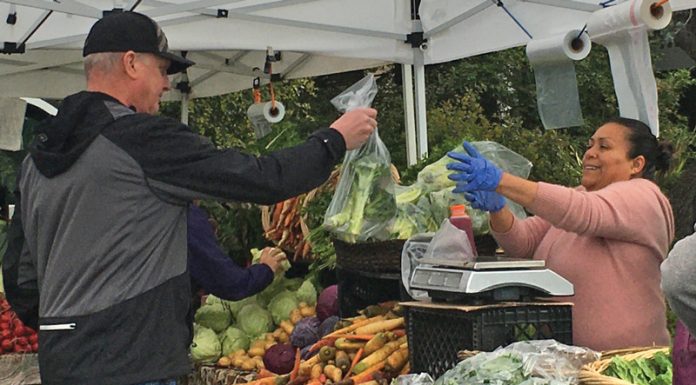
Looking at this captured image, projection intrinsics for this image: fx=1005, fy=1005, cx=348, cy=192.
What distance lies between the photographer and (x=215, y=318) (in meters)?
5.83

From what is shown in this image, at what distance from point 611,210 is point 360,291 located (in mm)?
1646

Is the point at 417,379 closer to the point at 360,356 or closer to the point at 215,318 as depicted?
the point at 360,356

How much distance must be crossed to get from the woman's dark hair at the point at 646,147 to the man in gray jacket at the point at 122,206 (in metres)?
1.27

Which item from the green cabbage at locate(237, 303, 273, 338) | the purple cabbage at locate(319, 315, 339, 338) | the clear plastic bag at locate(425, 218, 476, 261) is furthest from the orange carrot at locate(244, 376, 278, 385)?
the clear plastic bag at locate(425, 218, 476, 261)

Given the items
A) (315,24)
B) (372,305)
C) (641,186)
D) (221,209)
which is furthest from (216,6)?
(641,186)

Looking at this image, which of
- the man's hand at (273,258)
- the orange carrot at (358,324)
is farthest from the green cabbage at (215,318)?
the orange carrot at (358,324)

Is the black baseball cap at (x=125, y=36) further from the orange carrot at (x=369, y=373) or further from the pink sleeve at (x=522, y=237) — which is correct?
the orange carrot at (x=369, y=373)

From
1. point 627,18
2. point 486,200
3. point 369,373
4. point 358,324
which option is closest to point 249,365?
point 358,324

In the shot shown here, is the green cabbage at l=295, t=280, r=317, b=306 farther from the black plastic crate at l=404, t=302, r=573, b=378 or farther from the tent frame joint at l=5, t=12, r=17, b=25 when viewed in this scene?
the tent frame joint at l=5, t=12, r=17, b=25

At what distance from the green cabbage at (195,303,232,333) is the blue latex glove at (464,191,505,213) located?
2.71 meters

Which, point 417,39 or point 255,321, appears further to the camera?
point 417,39

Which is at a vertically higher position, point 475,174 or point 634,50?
point 634,50

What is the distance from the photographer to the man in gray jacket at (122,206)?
2.64 meters

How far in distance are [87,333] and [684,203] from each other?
3882mm
